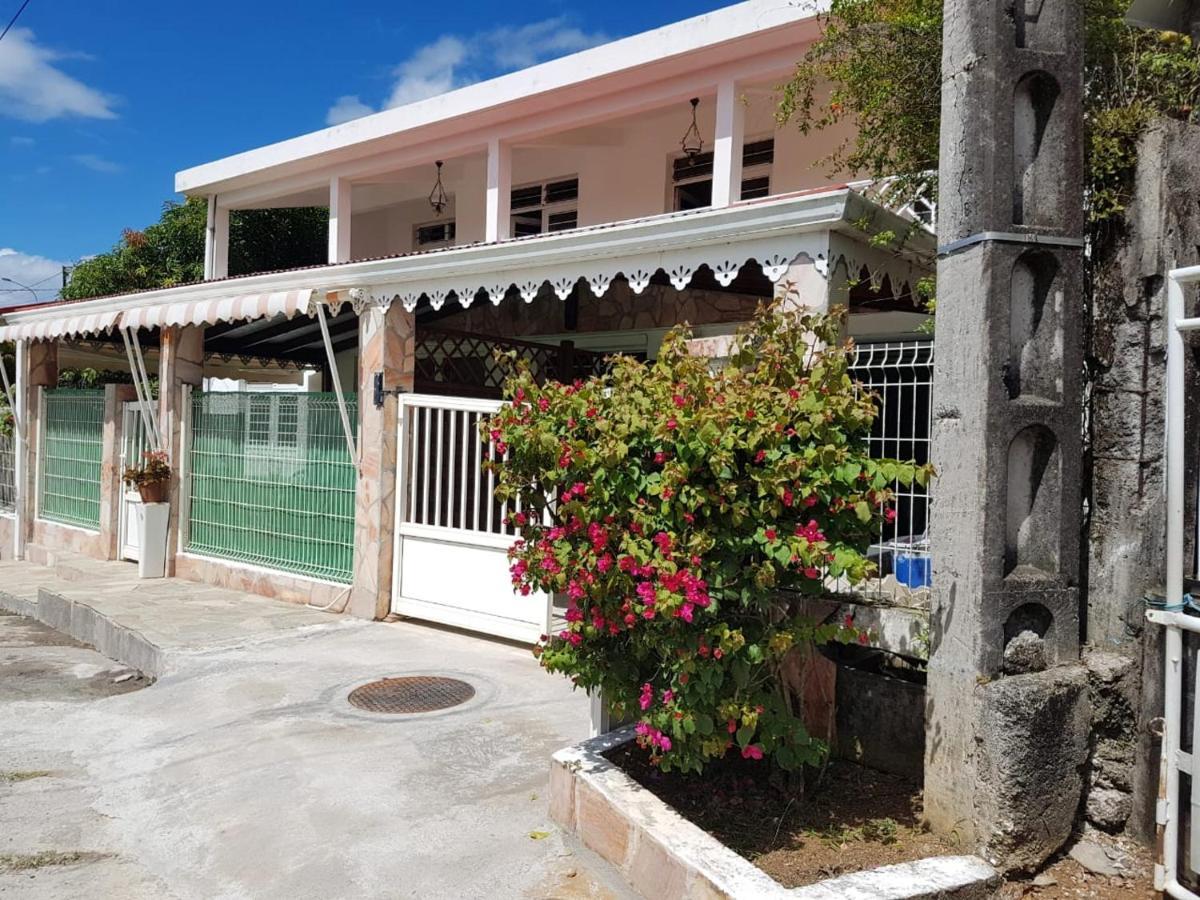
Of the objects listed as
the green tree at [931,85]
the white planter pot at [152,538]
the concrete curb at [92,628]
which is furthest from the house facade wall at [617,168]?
the concrete curb at [92,628]

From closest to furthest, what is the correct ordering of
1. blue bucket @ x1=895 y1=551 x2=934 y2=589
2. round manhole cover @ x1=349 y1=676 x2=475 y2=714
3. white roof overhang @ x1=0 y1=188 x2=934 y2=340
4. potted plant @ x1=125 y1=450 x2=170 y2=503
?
1. blue bucket @ x1=895 y1=551 x2=934 y2=589
2. white roof overhang @ x1=0 y1=188 x2=934 y2=340
3. round manhole cover @ x1=349 y1=676 x2=475 y2=714
4. potted plant @ x1=125 y1=450 x2=170 y2=503

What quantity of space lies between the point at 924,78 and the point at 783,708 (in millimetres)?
3728

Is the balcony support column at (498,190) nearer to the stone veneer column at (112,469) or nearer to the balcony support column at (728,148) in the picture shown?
the balcony support column at (728,148)

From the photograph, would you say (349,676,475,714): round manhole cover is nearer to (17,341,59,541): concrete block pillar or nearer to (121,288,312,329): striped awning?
(121,288,312,329): striped awning

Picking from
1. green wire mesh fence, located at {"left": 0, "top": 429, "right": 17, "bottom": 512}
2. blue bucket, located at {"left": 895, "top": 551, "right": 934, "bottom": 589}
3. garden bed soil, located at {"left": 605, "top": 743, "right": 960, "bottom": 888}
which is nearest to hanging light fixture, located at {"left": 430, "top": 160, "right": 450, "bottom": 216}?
green wire mesh fence, located at {"left": 0, "top": 429, "right": 17, "bottom": 512}

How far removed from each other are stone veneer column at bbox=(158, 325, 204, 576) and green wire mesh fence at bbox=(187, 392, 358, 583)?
0.51ft

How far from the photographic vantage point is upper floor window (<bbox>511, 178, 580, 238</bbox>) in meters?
11.8

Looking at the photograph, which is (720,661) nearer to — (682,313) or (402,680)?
(402,680)

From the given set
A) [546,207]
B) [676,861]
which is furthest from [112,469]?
[676,861]

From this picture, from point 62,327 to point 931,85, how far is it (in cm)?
969

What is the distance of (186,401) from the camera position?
33.0ft

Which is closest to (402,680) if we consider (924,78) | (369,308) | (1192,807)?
(369,308)

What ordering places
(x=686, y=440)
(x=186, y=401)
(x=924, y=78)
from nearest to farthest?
(x=686, y=440), (x=924, y=78), (x=186, y=401)

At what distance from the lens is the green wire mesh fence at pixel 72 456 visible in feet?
38.7
